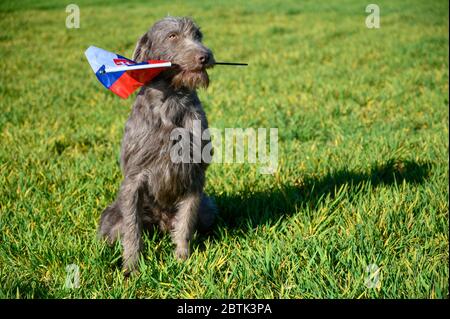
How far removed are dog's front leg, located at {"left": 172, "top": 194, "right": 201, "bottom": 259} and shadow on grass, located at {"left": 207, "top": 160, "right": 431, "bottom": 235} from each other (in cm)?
36

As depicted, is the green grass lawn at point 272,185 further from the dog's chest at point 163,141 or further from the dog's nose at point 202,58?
the dog's nose at point 202,58

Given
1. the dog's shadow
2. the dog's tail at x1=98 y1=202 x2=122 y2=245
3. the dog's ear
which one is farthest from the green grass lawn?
the dog's ear

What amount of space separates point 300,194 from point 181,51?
6.17ft

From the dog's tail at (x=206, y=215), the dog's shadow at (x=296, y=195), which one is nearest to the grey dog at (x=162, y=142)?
the dog's tail at (x=206, y=215)

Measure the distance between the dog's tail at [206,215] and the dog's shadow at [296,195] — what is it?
0.21ft

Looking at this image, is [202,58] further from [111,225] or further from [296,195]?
[296,195]

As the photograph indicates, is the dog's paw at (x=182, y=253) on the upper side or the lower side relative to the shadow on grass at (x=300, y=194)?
lower

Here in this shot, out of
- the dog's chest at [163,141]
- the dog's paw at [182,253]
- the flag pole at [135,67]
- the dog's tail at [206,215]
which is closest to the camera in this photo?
the flag pole at [135,67]

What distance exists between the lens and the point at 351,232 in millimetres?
3268

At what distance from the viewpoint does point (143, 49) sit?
3.21 m

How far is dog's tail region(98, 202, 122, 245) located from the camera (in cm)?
326

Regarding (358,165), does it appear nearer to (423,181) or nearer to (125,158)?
(423,181)

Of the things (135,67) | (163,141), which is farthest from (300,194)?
(135,67)

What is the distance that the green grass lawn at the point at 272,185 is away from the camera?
285 centimetres
